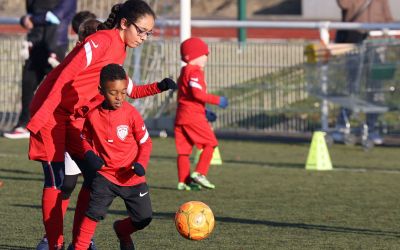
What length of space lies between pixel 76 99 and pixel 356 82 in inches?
328

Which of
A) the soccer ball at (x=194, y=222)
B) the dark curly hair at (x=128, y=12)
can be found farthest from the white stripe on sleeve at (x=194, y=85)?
the soccer ball at (x=194, y=222)

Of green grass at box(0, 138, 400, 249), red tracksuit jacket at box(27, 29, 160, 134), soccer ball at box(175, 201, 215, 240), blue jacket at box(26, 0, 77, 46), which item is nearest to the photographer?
red tracksuit jacket at box(27, 29, 160, 134)

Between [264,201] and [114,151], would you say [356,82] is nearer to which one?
[264,201]

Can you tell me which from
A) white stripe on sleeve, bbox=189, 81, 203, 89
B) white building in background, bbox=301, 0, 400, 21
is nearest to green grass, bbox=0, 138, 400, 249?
white stripe on sleeve, bbox=189, 81, 203, 89

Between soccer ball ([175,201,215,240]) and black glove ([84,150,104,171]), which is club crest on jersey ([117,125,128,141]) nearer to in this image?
black glove ([84,150,104,171])

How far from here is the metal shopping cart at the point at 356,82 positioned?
15711 millimetres

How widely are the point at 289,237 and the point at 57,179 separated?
5.97 feet

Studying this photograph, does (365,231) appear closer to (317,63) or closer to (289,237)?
(289,237)

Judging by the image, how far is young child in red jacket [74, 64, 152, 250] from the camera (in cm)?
766

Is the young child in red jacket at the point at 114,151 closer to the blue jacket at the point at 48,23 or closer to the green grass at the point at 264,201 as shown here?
the green grass at the point at 264,201

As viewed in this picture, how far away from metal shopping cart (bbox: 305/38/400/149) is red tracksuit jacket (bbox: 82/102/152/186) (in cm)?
831

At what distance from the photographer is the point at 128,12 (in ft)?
26.6

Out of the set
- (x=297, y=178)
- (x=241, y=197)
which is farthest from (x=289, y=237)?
(x=297, y=178)

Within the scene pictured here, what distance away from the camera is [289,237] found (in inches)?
355
